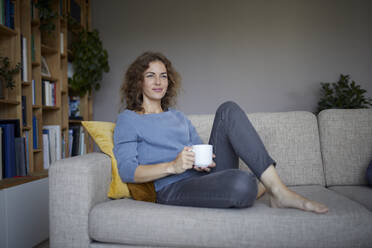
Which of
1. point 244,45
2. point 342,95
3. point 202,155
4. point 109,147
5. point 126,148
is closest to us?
point 202,155

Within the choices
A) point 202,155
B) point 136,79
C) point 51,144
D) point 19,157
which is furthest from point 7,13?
point 202,155

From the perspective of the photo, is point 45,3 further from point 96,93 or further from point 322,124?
point 322,124

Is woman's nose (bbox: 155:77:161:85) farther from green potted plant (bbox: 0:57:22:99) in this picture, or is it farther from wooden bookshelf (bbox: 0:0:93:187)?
green potted plant (bbox: 0:57:22:99)

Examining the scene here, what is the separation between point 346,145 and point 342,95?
171cm

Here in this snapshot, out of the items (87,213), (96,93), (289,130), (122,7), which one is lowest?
(87,213)

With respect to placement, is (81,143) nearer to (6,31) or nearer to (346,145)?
(6,31)

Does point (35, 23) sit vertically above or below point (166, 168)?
above

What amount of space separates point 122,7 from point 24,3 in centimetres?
140

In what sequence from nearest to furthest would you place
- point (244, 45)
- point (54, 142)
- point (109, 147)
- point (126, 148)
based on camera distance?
1. point (126, 148)
2. point (109, 147)
3. point (54, 142)
4. point (244, 45)

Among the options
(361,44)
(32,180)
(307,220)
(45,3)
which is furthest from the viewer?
(361,44)

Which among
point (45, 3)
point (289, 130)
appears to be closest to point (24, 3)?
point (45, 3)

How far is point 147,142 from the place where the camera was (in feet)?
4.69

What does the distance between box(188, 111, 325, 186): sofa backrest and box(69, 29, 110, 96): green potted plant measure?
2.11m

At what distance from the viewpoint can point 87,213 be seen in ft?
4.04
